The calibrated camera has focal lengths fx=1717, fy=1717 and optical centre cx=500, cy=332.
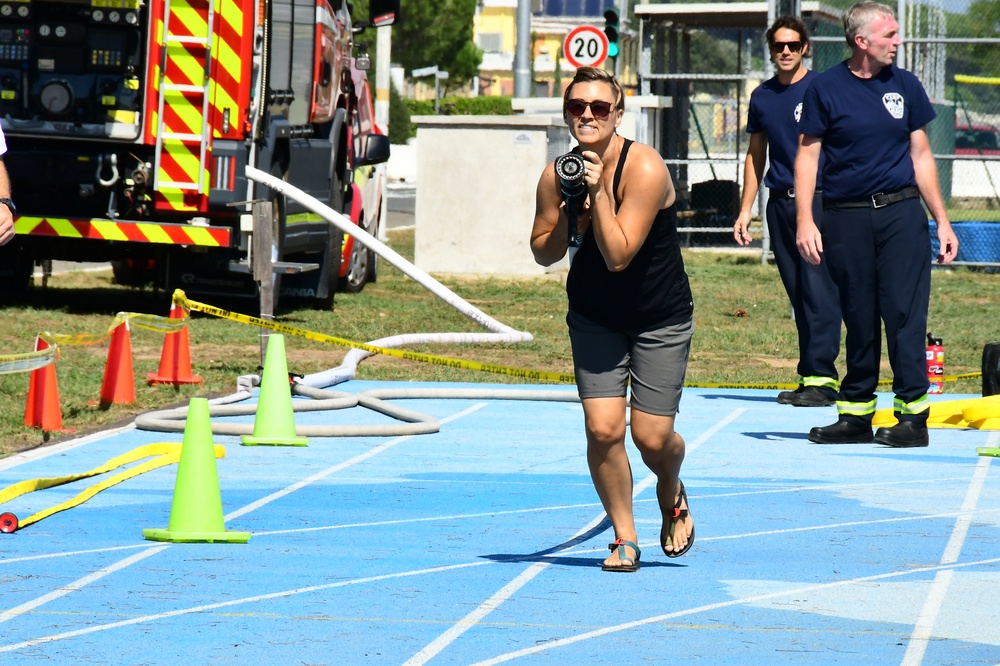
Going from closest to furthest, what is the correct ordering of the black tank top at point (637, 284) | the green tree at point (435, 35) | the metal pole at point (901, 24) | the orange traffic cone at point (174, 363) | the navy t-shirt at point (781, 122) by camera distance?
the black tank top at point (637, 284), the navy t-shirt at point (781, 122), the orange traffic cone at point (174, 363), the metal pole at point (901, 24), the green tree at point (435, 35)

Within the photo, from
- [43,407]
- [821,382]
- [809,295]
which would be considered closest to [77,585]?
[43,407]

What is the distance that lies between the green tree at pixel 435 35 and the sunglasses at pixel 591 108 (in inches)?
2684

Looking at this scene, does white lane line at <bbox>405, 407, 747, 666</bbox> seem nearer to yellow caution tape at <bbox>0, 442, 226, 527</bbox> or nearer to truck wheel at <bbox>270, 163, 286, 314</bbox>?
yellow caution tape at <bbox>0, 442, 226, 527</bbox>

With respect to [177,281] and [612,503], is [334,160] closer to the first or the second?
[177,281]

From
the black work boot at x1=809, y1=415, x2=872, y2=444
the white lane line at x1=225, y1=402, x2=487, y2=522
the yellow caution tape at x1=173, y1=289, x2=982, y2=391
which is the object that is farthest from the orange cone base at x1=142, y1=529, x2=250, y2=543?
the yellow caution tape at x1=173, y1=289, x2=982, y2=391

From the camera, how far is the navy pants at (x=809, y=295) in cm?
1012

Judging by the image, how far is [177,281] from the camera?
14.9m

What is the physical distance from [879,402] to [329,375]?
11.9 ft

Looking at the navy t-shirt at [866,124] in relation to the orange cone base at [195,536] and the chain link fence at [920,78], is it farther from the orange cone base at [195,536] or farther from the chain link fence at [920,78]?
the chain link fence at [920,78]

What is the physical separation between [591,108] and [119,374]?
17.1ft

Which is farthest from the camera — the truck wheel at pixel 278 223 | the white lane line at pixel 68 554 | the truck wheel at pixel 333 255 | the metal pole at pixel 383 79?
the metal pole at pixel 383 79

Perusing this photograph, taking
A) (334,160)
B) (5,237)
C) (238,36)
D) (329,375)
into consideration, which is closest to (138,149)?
(238,36)

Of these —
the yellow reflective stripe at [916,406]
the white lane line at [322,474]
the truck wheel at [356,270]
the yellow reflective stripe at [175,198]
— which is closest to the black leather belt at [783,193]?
the yellow reflective stripe at [916,406]

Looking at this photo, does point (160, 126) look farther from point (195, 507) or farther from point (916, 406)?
point (195, 507)
